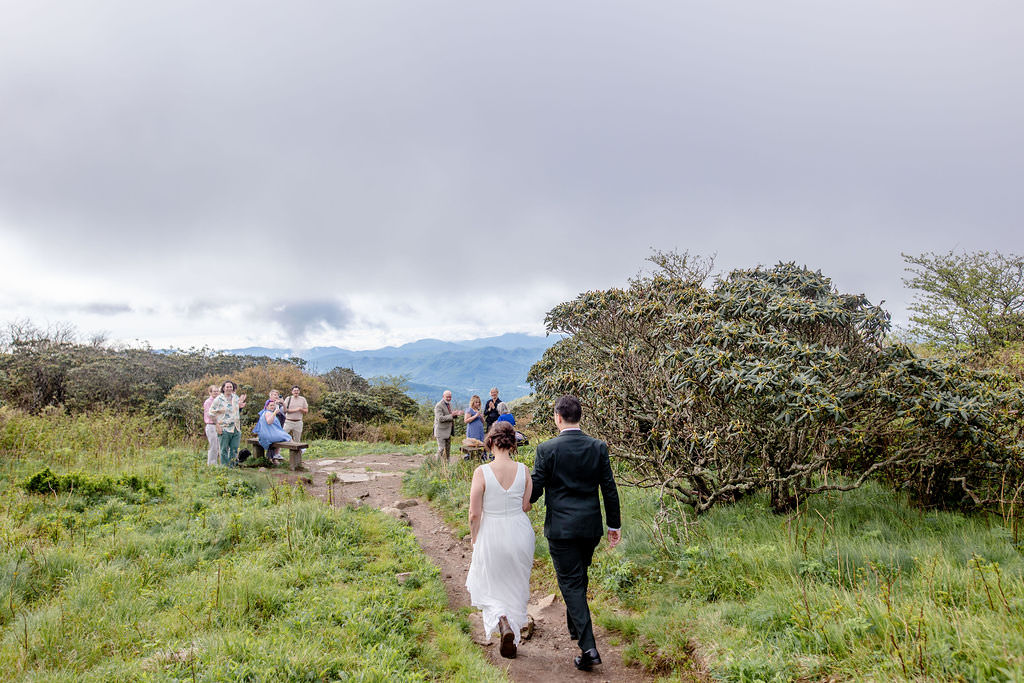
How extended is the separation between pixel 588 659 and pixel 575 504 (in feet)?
3.92

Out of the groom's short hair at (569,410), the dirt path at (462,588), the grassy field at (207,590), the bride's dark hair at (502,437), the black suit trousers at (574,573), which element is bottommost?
the dirt path at (462,588)

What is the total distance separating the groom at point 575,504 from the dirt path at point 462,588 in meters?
0.25

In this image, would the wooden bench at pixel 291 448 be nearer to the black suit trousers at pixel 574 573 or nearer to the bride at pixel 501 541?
the bride at pixel 501 541

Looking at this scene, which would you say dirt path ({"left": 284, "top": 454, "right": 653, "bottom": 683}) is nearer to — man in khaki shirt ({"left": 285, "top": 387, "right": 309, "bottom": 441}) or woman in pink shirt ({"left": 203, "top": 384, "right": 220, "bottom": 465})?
man in khaki shirt ({"left": 285, "top": 387, "right": 309, "bottom": 441})

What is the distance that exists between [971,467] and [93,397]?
22.7m

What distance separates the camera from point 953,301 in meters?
A: 20.1

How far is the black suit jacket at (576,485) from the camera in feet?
13.3

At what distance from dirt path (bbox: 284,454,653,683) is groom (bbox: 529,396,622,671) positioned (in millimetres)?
247

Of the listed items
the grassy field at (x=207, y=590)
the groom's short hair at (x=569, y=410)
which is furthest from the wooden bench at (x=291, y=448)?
the groom's short hair at (x=569, y=410)

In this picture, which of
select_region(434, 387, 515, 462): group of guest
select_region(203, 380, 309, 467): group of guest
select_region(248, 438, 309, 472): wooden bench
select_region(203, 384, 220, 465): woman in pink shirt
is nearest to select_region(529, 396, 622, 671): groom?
select_region(434, 387, 515, 462): group of guest

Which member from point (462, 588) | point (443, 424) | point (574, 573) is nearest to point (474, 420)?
point (443, 424)

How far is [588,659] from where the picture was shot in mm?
3992

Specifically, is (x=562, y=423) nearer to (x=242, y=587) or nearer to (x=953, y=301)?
(x=242, y=587)

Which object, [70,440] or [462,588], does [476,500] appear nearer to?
[462,588]
